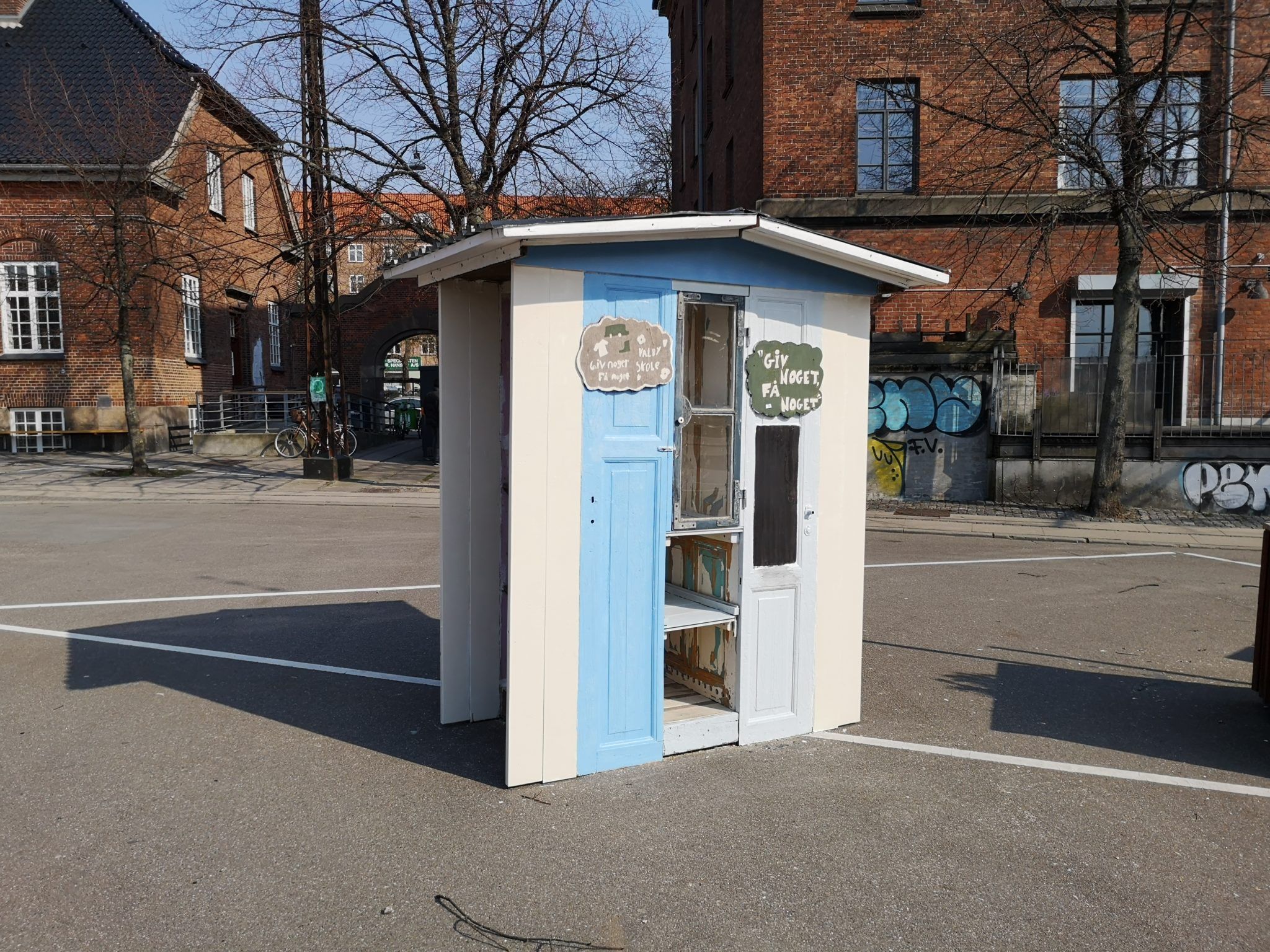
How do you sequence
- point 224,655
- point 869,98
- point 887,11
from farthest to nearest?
point 869,98 → point 887,11 → point 224,655

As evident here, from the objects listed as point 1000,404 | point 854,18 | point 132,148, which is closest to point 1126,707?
point 1000,404

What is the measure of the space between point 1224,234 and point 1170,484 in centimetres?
581

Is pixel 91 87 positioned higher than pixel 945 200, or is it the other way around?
pixel 91 87

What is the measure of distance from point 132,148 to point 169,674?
56.6 feet

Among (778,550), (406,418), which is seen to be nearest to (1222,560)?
(778,550)

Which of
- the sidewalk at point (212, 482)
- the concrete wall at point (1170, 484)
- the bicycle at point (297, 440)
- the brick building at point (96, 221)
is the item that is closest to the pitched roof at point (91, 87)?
the brick building at point (96, 221)

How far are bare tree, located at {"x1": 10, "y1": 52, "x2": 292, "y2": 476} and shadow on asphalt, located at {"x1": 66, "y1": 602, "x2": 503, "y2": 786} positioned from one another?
37.8ft

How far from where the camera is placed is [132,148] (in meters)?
20.3

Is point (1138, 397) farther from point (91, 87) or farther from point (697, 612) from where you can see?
point (91, 87)

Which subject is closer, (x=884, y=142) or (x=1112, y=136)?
(x=1112, y=136)

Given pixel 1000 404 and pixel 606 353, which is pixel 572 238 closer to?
pixel 606 353

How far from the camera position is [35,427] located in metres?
25.0

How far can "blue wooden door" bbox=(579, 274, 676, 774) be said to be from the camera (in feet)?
15.9

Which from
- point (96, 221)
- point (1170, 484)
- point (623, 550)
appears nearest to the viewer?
point (623, 550)
